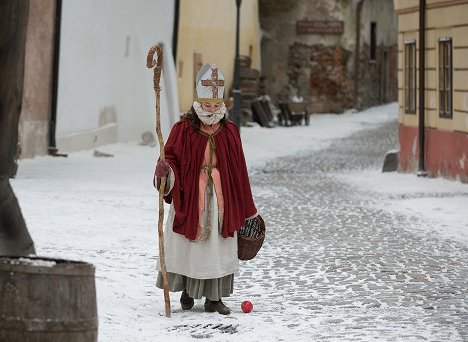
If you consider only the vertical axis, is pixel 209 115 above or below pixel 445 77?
below

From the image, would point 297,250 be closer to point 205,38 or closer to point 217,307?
point 217,307

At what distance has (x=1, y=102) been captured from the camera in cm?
715

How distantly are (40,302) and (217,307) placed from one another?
2.50m

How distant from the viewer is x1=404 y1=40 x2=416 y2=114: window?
2020 centimetres

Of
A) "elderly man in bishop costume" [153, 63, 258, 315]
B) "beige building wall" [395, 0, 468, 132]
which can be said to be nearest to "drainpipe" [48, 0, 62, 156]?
"beige building wall" [395, 0, 468, 132]

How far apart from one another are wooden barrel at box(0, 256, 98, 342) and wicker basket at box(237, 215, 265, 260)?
2.52 meters

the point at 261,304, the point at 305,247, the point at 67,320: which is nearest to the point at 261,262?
the point at 305,247

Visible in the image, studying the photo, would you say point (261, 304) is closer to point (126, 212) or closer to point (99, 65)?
point (126, 212)

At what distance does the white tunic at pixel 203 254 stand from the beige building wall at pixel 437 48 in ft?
33.7

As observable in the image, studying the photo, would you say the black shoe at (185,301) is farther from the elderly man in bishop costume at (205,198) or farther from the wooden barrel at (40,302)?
the wooden barrel at (40,302)

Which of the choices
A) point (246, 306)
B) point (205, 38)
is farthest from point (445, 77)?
point (205, 38)

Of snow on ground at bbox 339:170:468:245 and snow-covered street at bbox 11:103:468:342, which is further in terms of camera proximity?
snow on ground at bbox 339:170:468:245

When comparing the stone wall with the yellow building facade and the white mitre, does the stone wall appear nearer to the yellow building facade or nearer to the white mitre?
the yellow building facade

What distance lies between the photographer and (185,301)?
8.00 meters
